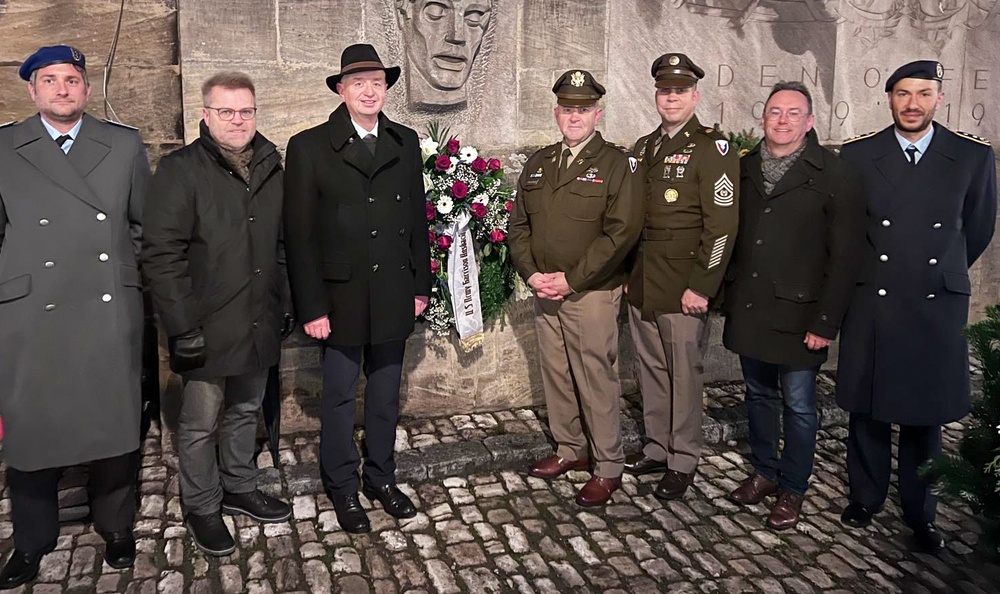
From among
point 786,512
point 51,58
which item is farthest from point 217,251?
point 786,512

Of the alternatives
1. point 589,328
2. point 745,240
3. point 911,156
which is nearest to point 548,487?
point 589,328

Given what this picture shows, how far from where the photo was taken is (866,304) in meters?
4.32

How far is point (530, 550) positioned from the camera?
4.21 metres

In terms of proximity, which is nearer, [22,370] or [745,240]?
[22,370]

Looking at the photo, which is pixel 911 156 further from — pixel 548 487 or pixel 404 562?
pixel 404 562

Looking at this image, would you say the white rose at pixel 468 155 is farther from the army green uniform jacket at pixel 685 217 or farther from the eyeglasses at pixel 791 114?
the eyeglasses at pixel 791 114

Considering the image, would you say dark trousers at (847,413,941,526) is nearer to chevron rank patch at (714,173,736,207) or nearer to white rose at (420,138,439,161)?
Result: chevron rank patch at (714,173,736,207)

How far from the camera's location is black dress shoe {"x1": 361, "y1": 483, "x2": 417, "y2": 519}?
14.8 feet

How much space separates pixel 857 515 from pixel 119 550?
3650 mm

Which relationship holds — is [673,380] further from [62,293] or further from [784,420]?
[62,293]

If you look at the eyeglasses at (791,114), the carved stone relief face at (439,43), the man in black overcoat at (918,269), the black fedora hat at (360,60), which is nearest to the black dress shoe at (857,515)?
the man in black overcoat at (918,269)

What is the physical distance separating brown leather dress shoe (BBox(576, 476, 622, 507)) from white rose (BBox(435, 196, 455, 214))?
1812mm

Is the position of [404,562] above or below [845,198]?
below

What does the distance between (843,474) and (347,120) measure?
351 centimetres
